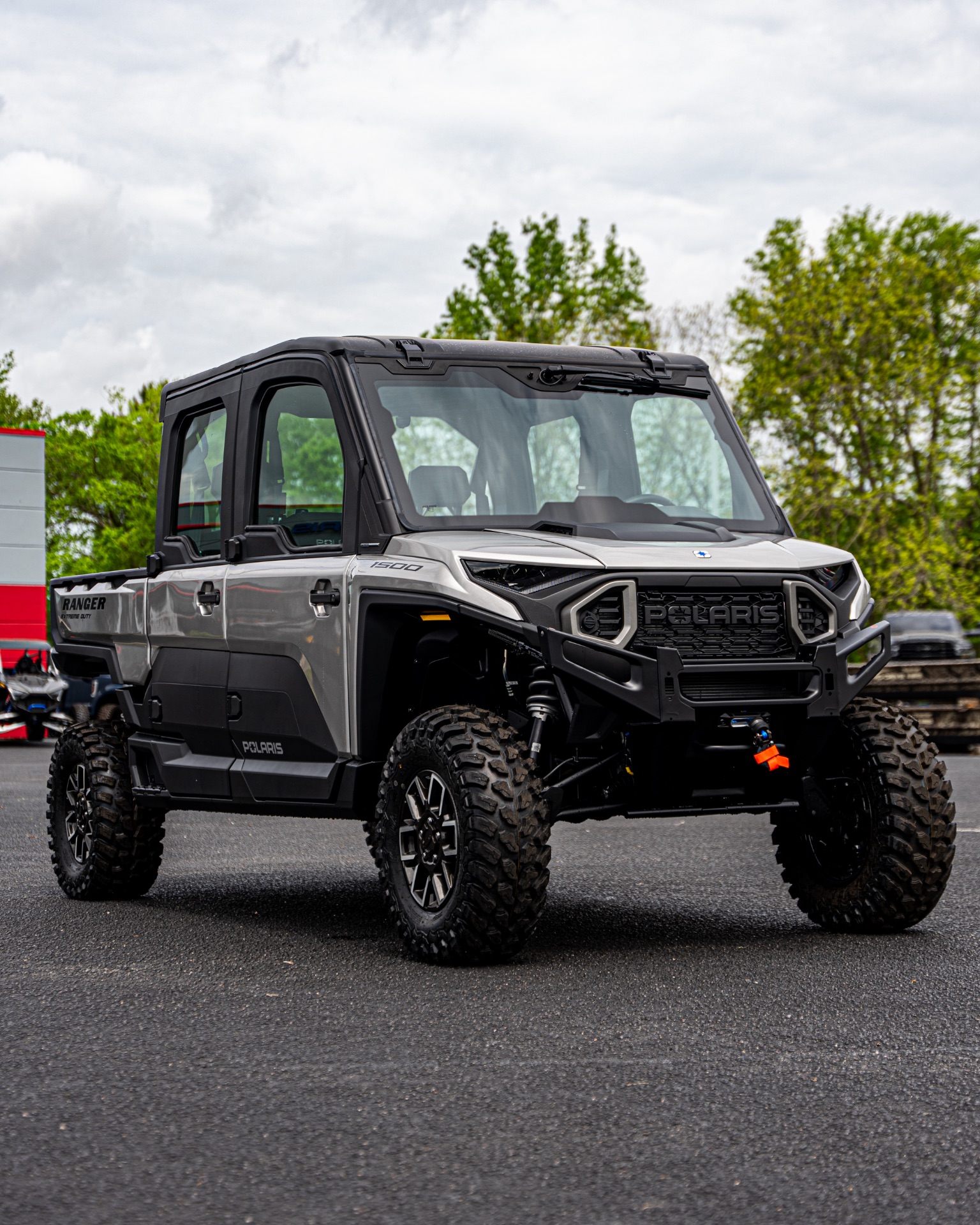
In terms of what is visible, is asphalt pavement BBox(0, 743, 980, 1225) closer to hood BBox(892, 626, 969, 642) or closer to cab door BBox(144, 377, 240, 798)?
cab door BBox(144, 377, 240, 798)

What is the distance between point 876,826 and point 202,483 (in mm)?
3564

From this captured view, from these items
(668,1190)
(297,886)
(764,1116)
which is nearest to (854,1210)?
(668,1190)

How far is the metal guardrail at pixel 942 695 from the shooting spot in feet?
69.4

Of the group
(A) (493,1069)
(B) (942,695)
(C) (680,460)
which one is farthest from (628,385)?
(B) (942,695)

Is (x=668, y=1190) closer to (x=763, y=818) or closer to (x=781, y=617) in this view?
(x=781, y=617)

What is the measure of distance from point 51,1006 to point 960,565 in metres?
42.2

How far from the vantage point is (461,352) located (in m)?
7.48

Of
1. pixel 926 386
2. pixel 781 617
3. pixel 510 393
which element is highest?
pixel 926 386

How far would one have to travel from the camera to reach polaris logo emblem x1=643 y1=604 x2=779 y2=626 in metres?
6.45

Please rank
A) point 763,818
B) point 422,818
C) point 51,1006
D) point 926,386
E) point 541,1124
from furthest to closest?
point 926,386 < point 763,818 < point 422,818 < point 51,1006 < point 541,1124

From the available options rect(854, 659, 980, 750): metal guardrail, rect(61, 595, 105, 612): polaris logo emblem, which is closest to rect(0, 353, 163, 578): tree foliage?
rect(854, 659, 980, 750): metal guardrail

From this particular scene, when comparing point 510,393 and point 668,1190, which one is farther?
point 510,393

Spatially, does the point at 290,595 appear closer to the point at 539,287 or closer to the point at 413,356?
the point at 413,356

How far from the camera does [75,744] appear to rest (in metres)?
8.86
